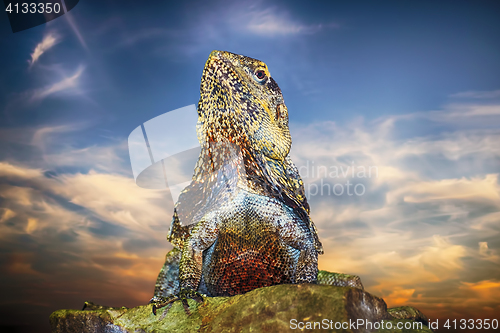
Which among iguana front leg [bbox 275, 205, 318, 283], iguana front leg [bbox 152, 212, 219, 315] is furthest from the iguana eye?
iguana front leg [bbox 152, 212, 219, 315]

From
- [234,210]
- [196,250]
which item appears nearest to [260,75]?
[234,210]

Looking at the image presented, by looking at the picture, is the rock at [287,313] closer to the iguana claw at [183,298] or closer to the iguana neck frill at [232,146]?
the iguana claw at [183,298]

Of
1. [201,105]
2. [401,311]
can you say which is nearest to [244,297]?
[401,311]

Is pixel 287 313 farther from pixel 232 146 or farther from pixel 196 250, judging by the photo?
pixel 232 146

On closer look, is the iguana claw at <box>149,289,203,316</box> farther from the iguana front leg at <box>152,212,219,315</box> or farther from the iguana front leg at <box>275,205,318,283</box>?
the iguana front leg at <box>275,205,318,283</box>

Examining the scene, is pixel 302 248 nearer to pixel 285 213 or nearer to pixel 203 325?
pixel 285 213

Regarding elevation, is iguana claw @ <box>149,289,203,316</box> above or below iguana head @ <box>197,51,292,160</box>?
below

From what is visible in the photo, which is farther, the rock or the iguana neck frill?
the iguana neck frill
